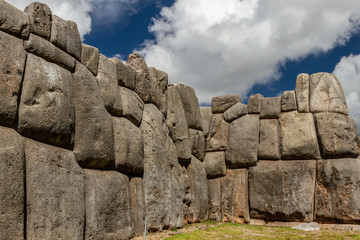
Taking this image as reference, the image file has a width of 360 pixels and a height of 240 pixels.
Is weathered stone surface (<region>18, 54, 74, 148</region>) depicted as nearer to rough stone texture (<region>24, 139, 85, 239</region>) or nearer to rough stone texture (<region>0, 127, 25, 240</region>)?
rough stone texture (<region>24, 139, 85, 239</region>)

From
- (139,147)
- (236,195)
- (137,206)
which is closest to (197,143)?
(236,195)

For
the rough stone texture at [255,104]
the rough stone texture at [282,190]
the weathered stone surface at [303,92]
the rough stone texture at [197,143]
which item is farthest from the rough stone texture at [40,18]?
the weathered stone surface at [303,92]

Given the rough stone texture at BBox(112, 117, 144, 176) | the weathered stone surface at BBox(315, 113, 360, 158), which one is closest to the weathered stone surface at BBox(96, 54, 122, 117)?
the rough stone texture at BBox(112, 117, 144, 176)

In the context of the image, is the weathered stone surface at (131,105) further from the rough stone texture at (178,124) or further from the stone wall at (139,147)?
the rough stone texture at (178,124)

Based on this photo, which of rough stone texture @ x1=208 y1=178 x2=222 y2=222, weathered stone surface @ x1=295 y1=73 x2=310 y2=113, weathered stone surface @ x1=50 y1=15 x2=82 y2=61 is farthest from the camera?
rough stone texture @ x1=208 y1=178 x2=222 y2=222

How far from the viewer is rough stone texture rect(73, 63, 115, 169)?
7941 millimetres

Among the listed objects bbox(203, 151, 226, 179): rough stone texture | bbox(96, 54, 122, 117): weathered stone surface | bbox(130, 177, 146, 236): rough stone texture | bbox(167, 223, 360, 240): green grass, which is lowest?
bbox(167, 223, 360, 240): green grass

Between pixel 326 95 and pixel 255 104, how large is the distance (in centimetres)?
278

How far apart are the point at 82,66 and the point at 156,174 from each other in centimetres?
402

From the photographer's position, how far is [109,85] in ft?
30.3

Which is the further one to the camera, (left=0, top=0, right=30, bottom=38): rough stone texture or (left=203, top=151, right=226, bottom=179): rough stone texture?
(left=203, top=151, right=226, bottom=179): rough stone texture

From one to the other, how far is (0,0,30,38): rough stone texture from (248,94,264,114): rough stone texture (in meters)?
10.0

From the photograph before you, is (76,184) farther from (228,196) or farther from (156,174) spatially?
(228,196)

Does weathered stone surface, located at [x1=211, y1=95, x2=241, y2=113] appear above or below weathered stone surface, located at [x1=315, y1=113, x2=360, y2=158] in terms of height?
above
